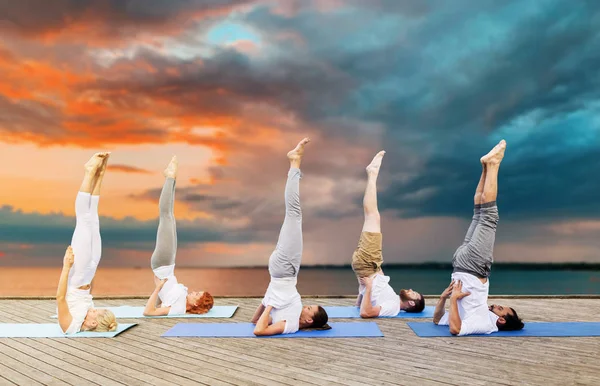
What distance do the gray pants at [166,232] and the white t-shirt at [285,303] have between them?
194 cm

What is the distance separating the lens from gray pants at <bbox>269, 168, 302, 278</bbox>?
529 centimetres

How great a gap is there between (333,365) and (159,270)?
3.35 meters

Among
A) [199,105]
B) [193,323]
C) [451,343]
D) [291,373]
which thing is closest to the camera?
[291,373]

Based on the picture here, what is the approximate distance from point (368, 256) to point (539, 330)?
7.07 feet

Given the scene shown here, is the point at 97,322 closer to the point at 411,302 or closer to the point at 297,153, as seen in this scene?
the point at 297,153

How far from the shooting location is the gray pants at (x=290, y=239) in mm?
5289

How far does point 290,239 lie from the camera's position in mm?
5281

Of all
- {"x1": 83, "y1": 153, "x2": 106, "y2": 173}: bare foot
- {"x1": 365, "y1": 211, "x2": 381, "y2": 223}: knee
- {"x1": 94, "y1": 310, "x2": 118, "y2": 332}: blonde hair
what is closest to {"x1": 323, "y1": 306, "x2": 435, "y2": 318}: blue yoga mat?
{"x1": 365, "y1": 211, "x2": 381, "y2": 223}: knee

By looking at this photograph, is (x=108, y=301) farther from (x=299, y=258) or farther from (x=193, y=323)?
(x=299, y=258)

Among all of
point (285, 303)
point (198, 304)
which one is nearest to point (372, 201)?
point (285, 303)

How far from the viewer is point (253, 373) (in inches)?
151

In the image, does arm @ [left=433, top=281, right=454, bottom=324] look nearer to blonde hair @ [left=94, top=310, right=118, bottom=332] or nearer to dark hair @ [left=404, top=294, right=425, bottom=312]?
dark hair @ [left=404, top=294, right=425, bottom=312]

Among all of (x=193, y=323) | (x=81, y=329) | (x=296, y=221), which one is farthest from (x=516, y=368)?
(x=81, y=329)

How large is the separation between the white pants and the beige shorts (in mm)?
3198
